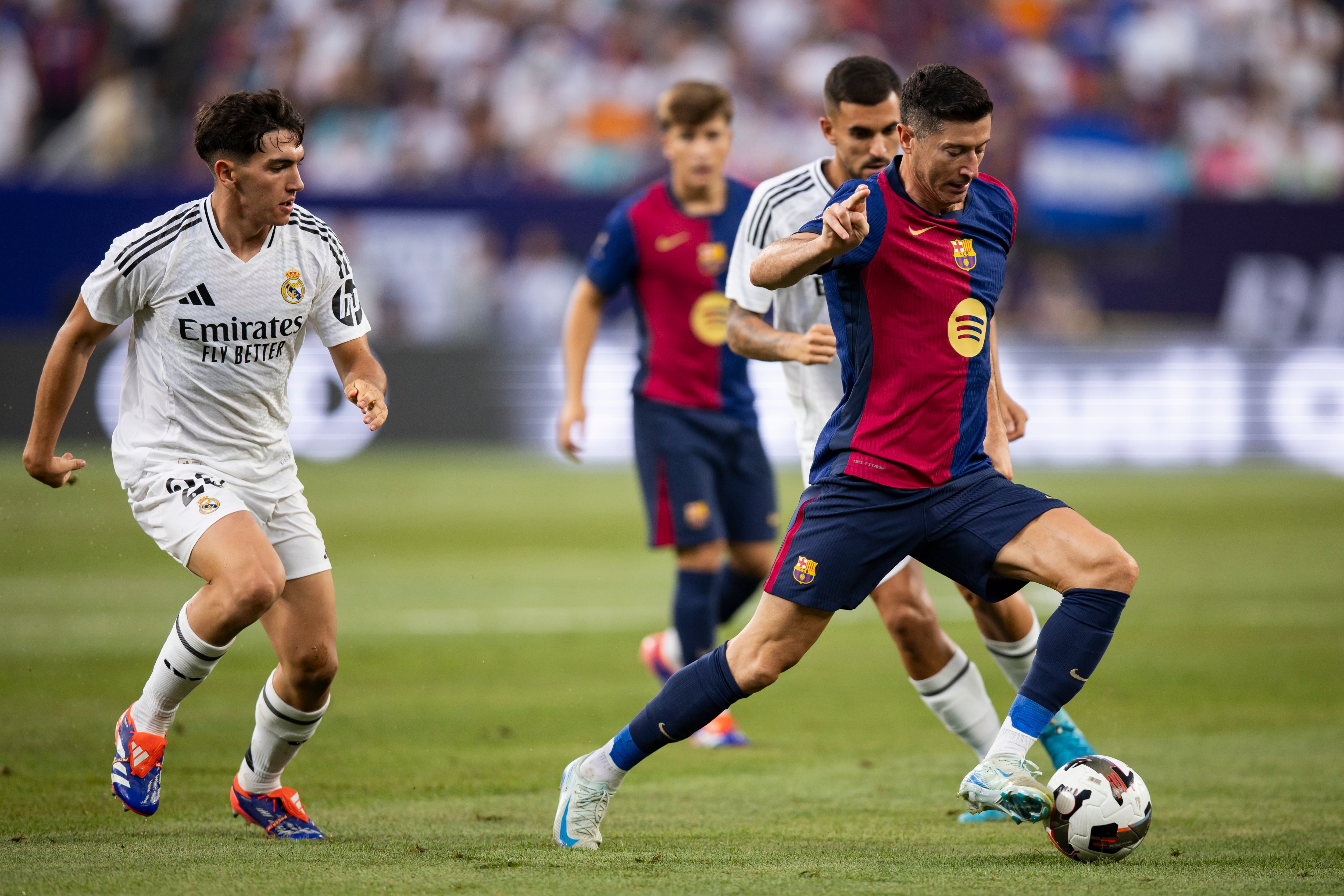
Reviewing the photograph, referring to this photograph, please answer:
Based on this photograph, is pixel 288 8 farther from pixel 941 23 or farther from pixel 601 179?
pixel 941 23

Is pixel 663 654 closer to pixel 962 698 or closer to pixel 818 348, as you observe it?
pixel 962 698

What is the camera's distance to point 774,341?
4.89 meters

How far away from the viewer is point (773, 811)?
5234 millimetres

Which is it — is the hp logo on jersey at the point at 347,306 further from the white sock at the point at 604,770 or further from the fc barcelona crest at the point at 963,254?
the fc barcelona crest at the point at 963,254

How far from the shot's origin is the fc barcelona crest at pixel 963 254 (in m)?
4.41

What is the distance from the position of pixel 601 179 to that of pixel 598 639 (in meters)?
11.3

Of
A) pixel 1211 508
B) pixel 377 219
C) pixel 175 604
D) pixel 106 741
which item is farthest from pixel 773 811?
pixel 377 219

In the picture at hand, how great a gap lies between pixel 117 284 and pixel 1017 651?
3207mm

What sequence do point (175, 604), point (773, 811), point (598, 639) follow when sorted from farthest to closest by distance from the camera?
1. point (175, 604)
2. point (598, 639)
3. point (773, 811)

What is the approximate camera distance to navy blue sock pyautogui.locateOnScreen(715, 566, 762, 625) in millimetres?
7512

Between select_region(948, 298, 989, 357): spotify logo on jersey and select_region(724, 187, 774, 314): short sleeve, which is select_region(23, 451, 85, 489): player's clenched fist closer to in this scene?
select_region(724, 187, 774, 314): short sleeve

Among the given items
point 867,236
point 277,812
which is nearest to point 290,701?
Result: point 277,812

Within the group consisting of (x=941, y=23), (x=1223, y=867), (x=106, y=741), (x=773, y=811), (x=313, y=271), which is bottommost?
(x=106, y=741)

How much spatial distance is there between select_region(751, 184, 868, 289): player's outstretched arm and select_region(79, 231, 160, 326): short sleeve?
1.86 m
